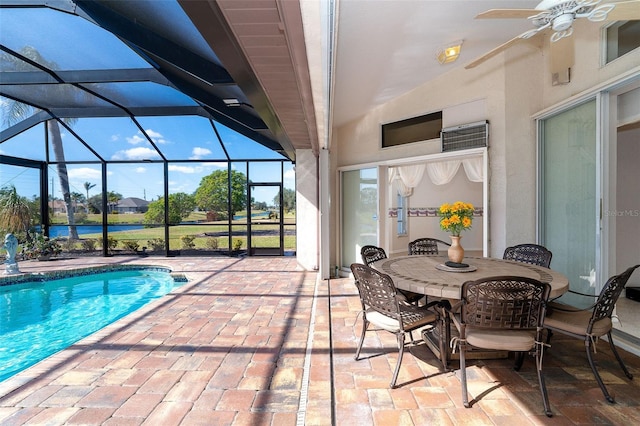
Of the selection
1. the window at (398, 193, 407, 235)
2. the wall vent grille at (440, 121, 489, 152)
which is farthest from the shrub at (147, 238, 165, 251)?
the wall vent grille at (440, 121, 489, 152)

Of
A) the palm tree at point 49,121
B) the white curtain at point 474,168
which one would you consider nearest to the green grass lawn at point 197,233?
the palm tree at point 49,121

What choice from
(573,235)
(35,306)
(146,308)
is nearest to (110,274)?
(35,306)

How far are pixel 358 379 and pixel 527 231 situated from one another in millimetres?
3012

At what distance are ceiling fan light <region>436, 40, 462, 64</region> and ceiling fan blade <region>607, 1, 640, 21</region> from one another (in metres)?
1.47

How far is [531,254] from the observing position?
323 cm

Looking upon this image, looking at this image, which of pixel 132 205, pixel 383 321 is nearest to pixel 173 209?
pixel 132 205

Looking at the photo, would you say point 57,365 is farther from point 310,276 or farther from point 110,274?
point 110,274

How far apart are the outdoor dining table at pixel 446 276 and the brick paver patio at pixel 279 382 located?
0.19 metres

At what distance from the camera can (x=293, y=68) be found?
215 cm

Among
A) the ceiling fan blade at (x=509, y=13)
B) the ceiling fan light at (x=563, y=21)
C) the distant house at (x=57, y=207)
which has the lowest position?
the distant house at (x=57, y=207)

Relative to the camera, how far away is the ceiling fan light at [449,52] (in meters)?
3.39

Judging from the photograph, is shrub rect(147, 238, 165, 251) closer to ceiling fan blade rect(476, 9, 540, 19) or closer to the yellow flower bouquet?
the yellow flower bouquet

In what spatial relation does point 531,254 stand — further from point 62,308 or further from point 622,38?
point 62,308

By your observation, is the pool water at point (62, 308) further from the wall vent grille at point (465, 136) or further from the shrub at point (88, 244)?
the wall vent grille at point (465, 136)
